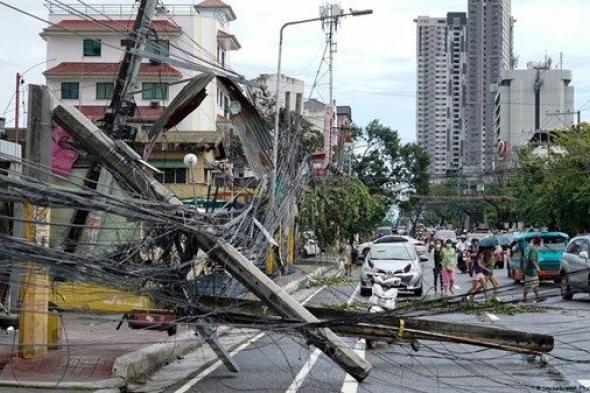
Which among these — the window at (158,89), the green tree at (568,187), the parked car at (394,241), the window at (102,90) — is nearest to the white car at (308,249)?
the parked car at (394,241)

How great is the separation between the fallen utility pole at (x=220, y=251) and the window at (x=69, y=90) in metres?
47.5

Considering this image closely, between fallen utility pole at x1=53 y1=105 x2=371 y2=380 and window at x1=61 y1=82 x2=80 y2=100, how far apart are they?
1872 inches

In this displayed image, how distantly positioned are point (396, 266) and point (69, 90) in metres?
35.6

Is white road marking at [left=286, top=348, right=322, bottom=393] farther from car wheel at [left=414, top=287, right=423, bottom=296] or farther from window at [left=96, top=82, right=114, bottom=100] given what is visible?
window at [left=96, top=82, right=114, bottom=100]

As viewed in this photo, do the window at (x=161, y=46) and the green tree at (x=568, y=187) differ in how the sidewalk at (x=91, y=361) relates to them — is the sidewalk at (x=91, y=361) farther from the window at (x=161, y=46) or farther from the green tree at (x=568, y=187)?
the green tree at (x=568, y=187)

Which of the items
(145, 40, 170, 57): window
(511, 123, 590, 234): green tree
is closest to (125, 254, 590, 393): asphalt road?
(145, 40, 170, 57): window

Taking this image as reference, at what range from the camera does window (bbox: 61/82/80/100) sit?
188 feet

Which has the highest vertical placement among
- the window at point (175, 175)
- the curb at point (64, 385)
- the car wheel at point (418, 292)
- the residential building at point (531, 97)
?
the residential building at point (531, 97)

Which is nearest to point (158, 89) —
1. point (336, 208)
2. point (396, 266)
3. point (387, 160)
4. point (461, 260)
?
point (336, 208)

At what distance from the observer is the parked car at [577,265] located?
23587 mm

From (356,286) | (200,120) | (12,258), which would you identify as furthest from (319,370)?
(200,120)

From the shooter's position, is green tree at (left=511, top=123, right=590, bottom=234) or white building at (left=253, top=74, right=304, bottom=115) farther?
green tree at (left=511, top=123, right=590, bottom=234)

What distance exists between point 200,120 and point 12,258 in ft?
170

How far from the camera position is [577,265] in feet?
81.4
